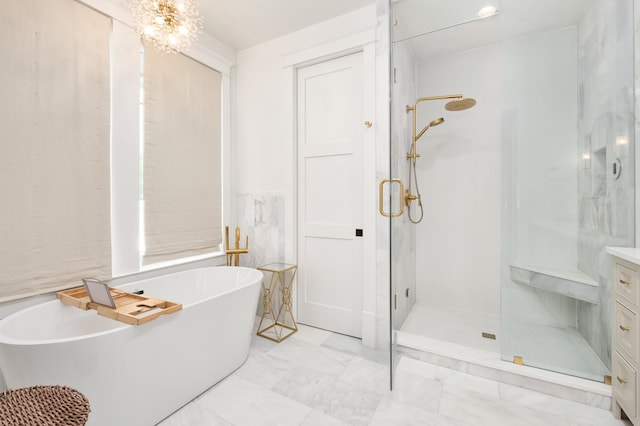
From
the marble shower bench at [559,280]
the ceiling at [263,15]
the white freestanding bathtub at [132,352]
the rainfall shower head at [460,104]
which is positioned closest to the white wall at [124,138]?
the white freestanding bathtub at [132,352]

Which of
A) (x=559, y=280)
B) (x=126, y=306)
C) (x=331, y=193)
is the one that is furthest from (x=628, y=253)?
(x=126, y=306)

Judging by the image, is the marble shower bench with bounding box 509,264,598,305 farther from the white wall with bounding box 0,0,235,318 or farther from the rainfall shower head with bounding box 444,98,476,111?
the white wall with bounding box 0,0,235,318

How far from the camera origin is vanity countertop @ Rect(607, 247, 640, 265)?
4.33ft

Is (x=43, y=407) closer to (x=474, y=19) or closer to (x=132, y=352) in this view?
(x=132, y=352)

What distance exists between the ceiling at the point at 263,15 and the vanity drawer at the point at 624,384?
2841 mm

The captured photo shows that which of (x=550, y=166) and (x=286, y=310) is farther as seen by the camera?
(x=286, y=310)

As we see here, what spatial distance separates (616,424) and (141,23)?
352cm

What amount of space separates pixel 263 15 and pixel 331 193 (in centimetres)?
166

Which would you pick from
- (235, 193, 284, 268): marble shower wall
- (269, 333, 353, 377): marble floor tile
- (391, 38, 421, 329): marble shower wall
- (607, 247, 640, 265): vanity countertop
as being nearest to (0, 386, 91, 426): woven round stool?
(269, 333, 353, 377): marble floor tile

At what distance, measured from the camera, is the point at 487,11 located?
6.72 feet

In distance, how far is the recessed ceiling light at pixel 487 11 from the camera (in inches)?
79.5

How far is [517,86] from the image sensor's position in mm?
2018

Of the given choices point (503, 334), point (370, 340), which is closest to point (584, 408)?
point (503, 334)

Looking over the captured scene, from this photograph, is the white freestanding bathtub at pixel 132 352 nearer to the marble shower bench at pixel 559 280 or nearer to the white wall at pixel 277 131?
the white wall at pixel 277 131
